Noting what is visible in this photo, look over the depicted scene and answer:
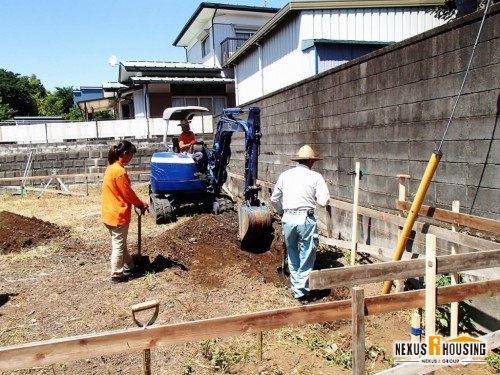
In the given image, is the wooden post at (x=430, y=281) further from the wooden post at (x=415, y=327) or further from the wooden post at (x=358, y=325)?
the wooden post at (x=358, y=325)

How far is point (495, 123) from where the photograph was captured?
3852 mm

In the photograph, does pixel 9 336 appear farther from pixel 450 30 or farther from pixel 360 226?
pixel 450 30

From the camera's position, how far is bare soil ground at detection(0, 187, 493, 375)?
3.66 metres

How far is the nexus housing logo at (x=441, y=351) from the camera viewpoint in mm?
2752

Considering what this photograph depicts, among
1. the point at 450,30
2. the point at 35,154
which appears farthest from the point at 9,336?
the point at 35,154

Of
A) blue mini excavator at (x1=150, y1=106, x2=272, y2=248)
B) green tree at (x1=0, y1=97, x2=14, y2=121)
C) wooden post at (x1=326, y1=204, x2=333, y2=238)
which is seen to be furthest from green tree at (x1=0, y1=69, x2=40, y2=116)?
wooden post at (x1=326, y1=204, x2=333, y2=238)

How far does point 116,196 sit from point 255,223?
204cm

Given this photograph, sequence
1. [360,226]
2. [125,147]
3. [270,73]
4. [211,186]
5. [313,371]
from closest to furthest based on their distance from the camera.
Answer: [313,371] → [125,147] → [360,226] → [211,186] → [270,73]

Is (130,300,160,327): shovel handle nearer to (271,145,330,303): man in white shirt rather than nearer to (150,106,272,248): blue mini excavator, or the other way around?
(271,145,330,303): man in white shirt

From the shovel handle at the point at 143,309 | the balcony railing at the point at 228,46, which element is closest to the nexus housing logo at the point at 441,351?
the shovel handle at the point at 143,309

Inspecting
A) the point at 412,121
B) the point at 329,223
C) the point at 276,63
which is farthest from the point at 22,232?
the point at 276,63

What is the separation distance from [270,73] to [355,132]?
8.16m

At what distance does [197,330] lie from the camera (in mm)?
2443

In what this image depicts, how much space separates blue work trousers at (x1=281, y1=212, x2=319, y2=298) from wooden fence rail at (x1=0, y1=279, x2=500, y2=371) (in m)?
1.96
